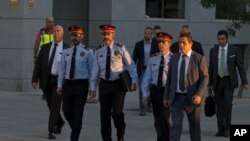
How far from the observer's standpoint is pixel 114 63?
12.5 m

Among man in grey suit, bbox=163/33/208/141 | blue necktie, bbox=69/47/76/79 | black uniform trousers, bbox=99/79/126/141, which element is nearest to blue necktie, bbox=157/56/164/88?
black uniform trousers, bbox=99/79/126/141

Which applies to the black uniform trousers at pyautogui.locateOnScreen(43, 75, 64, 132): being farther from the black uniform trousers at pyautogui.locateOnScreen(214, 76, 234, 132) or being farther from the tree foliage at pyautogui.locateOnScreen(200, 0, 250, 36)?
the tree foliage at pyautogui.locateOnScreen(200, 0, 250, 36)

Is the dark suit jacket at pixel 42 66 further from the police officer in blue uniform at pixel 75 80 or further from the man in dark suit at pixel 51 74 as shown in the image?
the police officer in blue uniform at pixel 75 80

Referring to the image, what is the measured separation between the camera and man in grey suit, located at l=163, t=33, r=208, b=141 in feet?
35.6

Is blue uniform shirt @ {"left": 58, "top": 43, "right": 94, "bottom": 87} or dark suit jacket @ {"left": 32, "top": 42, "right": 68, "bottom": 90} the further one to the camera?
dark suit jacket @ {"left": 32, "top": 42, "right": 68, "bottom": 90}

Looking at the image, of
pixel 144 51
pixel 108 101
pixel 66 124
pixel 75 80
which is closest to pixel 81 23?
pixel 144 51

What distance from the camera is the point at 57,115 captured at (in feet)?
44.2

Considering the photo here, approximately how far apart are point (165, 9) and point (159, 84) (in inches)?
607

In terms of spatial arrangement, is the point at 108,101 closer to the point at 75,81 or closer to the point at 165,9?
the point at 75,81

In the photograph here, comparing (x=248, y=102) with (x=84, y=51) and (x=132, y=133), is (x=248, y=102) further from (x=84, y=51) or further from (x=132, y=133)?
(x=84, y=51)

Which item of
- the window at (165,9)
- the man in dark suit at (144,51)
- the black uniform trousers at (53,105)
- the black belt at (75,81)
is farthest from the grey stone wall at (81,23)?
the black belt at (75,81)

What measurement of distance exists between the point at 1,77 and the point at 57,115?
835cm

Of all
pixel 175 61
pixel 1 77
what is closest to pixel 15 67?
pixel 1 77

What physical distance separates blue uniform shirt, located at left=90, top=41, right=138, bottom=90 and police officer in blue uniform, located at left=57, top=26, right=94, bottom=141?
0.60 feet
